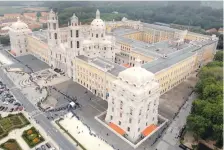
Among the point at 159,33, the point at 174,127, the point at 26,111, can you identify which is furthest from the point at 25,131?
A: the point at 159,33

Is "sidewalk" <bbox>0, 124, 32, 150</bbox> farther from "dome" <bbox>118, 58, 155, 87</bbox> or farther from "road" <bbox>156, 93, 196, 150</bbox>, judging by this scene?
"road" <bbox>156, 93, 196, 150</bbox>

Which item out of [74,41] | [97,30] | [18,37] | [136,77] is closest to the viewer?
[136,77]

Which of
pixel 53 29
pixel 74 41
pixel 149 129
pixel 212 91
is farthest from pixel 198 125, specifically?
pixel 53 29

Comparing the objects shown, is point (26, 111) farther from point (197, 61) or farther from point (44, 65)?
point (197, 61)

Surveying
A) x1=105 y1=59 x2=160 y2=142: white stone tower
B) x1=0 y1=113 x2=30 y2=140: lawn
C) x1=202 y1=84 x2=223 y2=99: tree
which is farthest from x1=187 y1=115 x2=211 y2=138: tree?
x1=0 y1=113 x2=30 y2=140: lawn

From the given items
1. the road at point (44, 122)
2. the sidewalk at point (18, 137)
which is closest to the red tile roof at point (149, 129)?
the road at point (44, 122)

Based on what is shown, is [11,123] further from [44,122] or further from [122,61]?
[122,61]

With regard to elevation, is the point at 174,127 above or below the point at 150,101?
below
